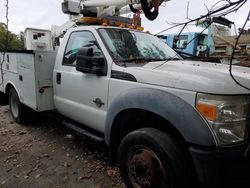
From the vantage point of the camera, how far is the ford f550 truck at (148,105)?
224 centimetres

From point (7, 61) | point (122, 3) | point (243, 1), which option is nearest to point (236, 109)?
point (243, 1)

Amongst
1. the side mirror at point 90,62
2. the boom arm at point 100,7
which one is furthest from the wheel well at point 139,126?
the boom arm at point 100,7

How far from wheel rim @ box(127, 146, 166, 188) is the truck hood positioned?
0.70 m

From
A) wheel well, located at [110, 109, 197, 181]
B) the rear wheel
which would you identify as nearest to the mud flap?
the rear wheel

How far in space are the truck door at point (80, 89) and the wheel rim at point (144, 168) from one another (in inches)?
30.5

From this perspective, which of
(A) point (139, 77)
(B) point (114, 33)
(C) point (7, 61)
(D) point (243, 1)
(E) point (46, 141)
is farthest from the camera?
(C) point (7, 61)

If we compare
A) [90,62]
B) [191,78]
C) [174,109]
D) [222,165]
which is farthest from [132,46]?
[222,165]

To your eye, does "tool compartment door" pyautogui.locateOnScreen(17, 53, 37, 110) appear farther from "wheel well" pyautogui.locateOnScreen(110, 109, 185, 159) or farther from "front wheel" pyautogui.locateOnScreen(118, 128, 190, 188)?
"front wheel" pyautogui.locateOnScreen(118, 128, 190, 188)

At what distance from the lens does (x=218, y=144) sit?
2217mm

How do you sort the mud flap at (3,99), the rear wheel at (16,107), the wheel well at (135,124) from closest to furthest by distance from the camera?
1. the wheel well at (135,124)
2. the rear wheel at (16,107)
3. the mud flap at (3,99)

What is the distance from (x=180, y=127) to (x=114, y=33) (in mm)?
1901

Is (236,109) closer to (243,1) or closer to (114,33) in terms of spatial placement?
(243,1)

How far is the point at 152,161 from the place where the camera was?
262 cm

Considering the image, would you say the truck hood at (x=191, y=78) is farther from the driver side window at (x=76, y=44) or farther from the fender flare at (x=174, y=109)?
the driver side window at (x=76, y=44)
